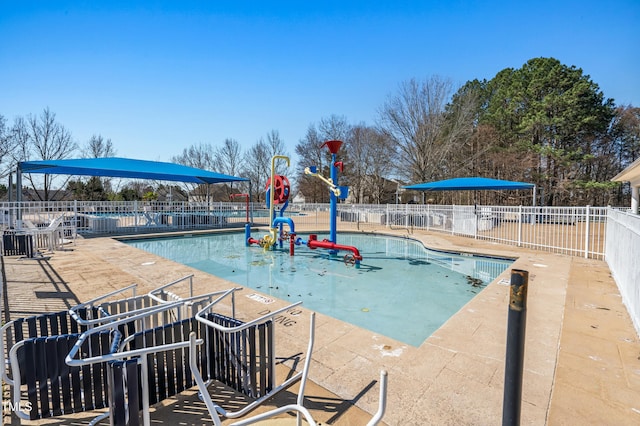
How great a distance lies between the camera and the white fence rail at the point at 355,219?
11297 millimetres

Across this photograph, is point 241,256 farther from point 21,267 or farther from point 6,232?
point 6,232

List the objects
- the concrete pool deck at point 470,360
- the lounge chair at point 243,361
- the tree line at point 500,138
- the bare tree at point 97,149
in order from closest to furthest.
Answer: the concrete pool deck at point 470,360 < the lounge chair at point 243,361 < the tree line at point 500,138 < the bare tree at point 97,149

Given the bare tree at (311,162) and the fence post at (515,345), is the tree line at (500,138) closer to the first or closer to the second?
the bare tree at (311,162)

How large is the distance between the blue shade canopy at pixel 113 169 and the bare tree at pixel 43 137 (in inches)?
733

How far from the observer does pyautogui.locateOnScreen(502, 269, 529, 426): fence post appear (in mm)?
1504

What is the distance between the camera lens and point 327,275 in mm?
7840

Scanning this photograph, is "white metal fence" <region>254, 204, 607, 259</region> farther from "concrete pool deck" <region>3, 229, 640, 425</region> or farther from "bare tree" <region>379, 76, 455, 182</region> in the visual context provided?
"bare tree" <region>379, 76, 455, 182</region>

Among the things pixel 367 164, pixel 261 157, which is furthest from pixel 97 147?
pixel 367 164

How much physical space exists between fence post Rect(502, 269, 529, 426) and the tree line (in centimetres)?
2106

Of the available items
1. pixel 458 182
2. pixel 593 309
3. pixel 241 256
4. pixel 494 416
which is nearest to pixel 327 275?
pixel 241 256

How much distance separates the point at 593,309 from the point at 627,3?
17356mm

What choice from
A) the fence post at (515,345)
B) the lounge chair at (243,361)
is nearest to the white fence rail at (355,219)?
the fence post at (515,345)

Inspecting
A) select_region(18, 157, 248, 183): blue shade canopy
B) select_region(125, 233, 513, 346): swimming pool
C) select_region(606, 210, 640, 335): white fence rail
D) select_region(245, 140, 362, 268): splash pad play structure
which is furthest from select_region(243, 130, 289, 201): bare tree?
select_region(606, 210, 640, 335): white fence rail

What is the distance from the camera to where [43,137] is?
94.0 ft
